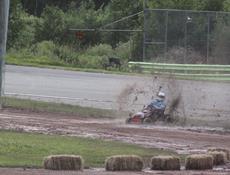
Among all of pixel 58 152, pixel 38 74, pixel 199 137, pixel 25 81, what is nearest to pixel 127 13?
pixel 38 74

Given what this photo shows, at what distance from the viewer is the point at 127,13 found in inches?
2618

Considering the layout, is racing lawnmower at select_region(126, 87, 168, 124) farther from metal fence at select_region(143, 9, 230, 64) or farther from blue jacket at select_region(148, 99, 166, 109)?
metal fence at select_region(143, 9, 230, 64)

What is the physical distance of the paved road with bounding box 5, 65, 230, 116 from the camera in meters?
22.9

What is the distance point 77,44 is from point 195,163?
48369mm

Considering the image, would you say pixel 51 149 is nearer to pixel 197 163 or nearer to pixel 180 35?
pixel 197 163

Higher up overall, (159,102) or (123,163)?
(159,102)

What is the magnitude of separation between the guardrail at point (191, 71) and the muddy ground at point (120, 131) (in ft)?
9.94

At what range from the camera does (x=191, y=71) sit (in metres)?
25.3

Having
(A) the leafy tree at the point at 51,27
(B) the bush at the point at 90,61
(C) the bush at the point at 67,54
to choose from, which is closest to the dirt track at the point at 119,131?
(B) the bush at the point at 90,61

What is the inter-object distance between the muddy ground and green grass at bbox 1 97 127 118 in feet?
3.56

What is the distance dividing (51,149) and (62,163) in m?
2.13

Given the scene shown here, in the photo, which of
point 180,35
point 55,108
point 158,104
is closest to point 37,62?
point 180,35

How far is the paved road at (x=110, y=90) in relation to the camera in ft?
75.3

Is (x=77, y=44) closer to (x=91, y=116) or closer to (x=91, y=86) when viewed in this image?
(x=91, y=86)
